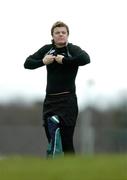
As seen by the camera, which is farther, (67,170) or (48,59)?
(48,59)

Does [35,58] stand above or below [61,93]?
above

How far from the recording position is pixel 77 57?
423 inches

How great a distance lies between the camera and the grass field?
7.00 meters

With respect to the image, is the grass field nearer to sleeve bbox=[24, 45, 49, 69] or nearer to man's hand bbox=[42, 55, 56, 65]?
man's hand bbox=[42, 55, 56, 65]

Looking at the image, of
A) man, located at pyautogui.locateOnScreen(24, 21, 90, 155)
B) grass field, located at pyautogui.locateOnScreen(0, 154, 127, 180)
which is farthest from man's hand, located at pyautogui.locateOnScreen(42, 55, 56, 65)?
grass field, located at pyautogui.locateOnScreen(0, 154, 127, 180)

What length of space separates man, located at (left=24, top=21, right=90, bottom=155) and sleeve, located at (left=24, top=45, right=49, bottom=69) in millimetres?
180

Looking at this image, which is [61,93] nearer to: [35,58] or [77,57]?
[77,57]

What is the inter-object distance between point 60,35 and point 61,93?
23.4 inches

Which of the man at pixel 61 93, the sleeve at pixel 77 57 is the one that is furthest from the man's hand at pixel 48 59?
the sleeve at pixel 77 57

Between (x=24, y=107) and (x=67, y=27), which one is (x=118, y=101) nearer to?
(x=24, y=107)

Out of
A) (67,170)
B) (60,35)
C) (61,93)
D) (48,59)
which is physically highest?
(60,35)

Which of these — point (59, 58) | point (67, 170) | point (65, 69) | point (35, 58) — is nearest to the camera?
point (67, 170)

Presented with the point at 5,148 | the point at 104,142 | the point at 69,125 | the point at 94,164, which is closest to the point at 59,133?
the point at 69,125

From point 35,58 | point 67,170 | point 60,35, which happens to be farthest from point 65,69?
point 67,170
